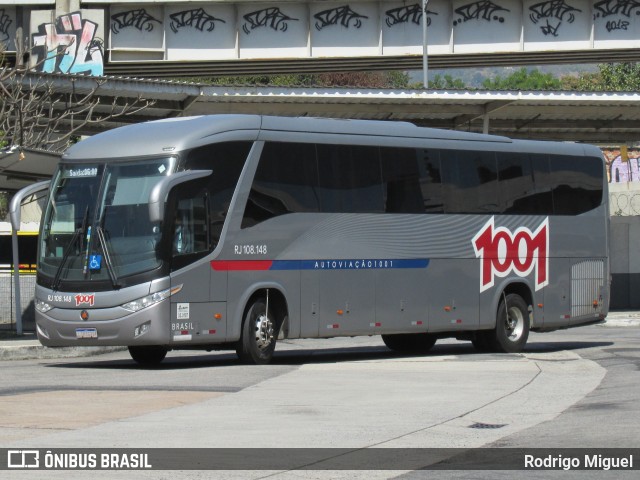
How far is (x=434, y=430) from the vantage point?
1199 centimetres

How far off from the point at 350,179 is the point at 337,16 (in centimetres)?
2527

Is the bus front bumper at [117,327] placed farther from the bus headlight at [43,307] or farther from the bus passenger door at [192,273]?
the bus headlight at [43,307]

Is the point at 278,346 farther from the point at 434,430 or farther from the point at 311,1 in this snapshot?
the point at 311,1

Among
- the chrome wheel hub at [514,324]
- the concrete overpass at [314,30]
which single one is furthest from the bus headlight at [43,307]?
the concrete overpass at [314,30]

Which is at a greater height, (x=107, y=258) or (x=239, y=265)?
(x=107, y=258)

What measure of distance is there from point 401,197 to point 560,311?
462 cm

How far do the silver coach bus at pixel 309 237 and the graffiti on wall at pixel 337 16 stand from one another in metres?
21.3

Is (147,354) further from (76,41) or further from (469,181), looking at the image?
(76,41)

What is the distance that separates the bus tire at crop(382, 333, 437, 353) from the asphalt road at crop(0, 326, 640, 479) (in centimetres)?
200

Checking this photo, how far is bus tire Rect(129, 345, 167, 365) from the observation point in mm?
20000

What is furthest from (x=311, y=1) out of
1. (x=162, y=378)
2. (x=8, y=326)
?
(x=162, y=378)

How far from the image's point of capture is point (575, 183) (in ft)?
80.3

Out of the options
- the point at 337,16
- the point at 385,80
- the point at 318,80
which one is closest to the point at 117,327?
the point at 337,16

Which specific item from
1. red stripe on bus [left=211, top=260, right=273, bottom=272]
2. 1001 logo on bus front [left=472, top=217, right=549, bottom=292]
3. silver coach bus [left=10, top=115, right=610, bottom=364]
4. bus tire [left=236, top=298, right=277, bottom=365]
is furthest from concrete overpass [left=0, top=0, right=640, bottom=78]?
bus tire [left=236, top=298, right=277, bottom=365]
